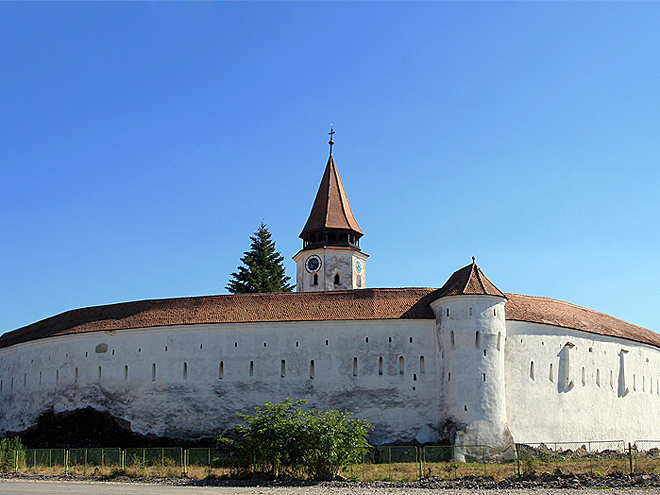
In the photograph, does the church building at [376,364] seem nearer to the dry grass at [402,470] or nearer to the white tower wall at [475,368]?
the white tower wall at [475,368]

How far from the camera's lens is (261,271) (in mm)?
66312

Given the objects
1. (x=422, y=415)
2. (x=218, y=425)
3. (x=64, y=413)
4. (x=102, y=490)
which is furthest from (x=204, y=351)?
(x=102, y=490)

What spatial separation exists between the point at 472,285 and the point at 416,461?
8899 mm

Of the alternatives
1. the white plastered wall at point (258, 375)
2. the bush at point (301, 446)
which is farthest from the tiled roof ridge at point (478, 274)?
the bush at point (301, 446)

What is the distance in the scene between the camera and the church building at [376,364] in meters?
38.8

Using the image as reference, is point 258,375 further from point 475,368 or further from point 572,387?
point 572,387

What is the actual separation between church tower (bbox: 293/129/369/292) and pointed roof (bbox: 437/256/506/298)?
58.2 ft

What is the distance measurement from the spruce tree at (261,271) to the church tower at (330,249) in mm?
5136

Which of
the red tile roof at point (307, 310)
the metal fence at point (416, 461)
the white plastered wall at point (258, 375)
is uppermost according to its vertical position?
the red tile roof at point (307, 310)

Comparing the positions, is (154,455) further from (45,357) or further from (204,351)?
(45,357)

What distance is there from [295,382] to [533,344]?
12.0 meters

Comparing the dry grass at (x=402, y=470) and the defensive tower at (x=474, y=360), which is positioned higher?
the defensive tower at (x=474, y=360)

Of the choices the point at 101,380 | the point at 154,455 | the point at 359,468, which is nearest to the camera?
the point at 359,468

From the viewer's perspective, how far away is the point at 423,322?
40.5 meters
